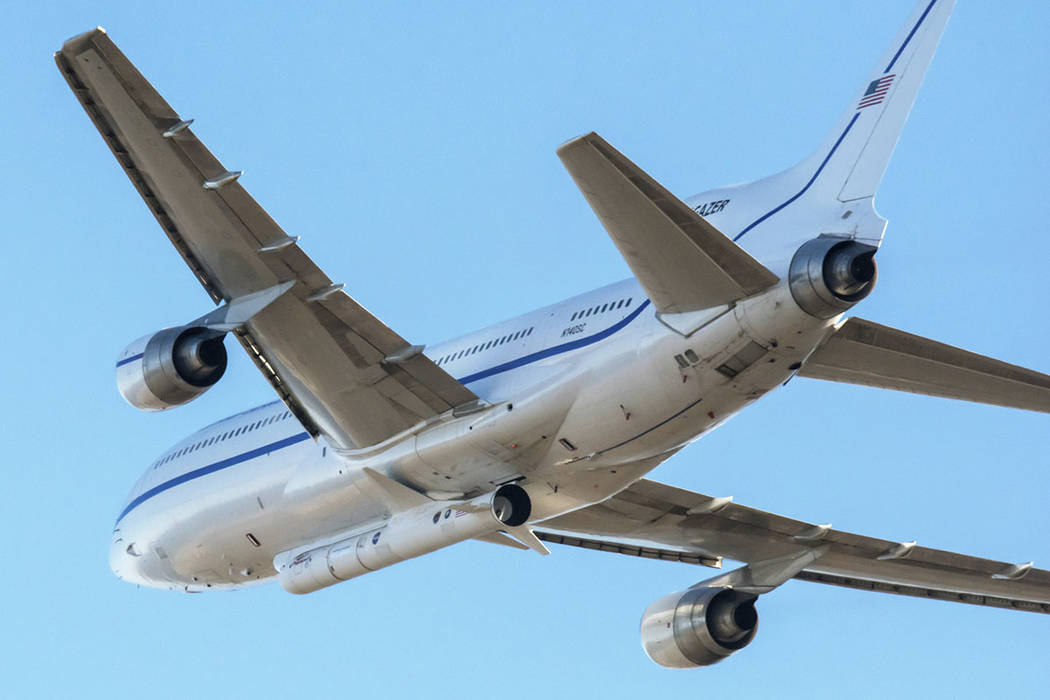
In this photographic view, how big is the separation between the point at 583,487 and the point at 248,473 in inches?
220

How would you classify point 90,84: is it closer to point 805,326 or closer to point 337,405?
point 337,405

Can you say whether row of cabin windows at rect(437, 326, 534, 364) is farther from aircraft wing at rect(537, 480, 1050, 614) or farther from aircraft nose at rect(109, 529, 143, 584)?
aircraft nose at rect(109, 529, 143, 584)

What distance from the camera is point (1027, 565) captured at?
2675 cm

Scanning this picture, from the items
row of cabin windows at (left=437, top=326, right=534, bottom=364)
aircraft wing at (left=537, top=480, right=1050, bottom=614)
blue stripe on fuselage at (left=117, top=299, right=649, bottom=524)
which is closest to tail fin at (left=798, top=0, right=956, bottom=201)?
blue stripe on fuselage at (left=117, top=299, right=649, bottom=524)

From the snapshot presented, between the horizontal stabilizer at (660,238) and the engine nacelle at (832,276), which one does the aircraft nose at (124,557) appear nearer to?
the horizontal stabilizer at (660,238)

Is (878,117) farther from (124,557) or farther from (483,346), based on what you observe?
(124,557)

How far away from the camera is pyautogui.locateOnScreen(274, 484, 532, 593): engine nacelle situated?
73.7 feet

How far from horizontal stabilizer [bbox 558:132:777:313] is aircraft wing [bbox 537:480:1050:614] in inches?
267

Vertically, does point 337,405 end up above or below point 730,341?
above

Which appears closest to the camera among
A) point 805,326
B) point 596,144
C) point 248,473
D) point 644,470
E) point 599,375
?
point 596,144

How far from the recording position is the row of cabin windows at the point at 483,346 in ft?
75.2

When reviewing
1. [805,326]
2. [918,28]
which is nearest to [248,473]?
[805,326]

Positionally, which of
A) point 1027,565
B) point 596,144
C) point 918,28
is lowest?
point 1027,565

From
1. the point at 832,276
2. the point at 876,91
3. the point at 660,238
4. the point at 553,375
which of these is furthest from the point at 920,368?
the point at 553,375
